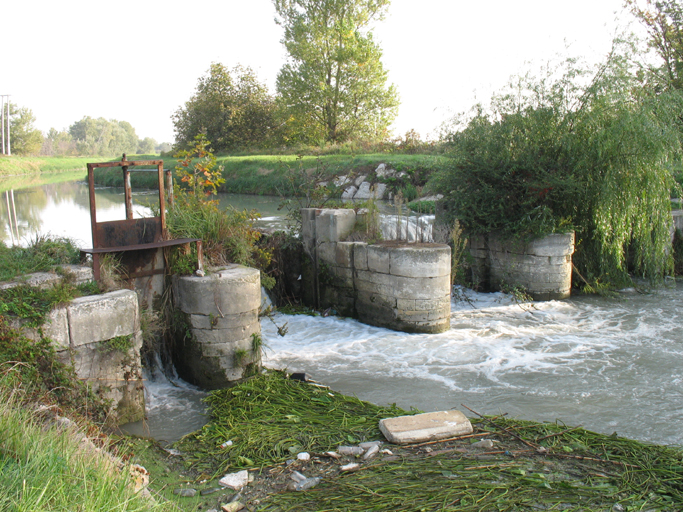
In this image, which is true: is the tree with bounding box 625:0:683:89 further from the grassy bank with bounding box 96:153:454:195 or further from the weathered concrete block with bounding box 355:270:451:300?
the weathered concrete block with bounding box 355:270:451:300

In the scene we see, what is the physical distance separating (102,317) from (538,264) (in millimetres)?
7847

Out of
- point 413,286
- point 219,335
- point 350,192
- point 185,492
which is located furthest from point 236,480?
point 350,192

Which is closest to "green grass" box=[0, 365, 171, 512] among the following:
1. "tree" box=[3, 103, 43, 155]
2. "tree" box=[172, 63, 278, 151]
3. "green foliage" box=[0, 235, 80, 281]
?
"green foliage" box=[0, 235, 80, 281]

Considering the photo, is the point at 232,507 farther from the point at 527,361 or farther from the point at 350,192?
the point at 350,192

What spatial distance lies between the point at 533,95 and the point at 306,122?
27089 millimetres

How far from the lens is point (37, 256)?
18.6ft

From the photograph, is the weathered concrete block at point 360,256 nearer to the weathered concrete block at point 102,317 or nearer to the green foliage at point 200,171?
the green foliage at point 200,171

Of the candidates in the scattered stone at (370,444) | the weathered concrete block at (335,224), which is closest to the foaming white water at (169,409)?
the scattered stone at (370,444)

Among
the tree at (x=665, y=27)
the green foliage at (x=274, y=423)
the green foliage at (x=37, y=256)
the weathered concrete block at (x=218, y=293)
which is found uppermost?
the tree at (x=665, y=27)

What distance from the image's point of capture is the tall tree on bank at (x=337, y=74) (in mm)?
34344

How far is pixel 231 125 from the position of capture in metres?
38.4

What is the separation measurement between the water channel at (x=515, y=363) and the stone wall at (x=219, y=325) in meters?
0.38

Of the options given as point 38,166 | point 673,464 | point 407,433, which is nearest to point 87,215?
point 407,433

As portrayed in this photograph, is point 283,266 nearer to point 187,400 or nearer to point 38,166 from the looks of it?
point 187,400
